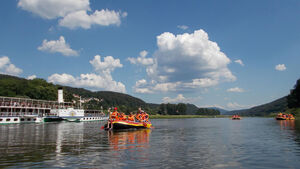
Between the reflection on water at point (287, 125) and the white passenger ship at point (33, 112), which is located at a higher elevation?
the white passenger ship at point (33, 112)

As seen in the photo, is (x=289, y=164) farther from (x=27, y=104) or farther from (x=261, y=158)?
(x=27, y=104)

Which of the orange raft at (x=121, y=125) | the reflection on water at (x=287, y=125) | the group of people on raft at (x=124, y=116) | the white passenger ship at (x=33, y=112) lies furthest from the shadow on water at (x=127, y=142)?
the white passenger ship at (x=33, y=112)

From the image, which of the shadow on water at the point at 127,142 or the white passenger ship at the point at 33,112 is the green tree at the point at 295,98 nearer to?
the white passenger ship at the point at 33,112

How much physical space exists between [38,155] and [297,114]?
150 m

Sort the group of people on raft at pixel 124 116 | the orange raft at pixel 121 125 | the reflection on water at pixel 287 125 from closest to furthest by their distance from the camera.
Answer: the orange raft at pixel 121 125, the group of people on raft at pixel 124 116, the reflection on water at pixel 287 125

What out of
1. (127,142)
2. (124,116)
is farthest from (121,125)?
(127,142)

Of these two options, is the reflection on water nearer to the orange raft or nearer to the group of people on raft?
the group of people on raft

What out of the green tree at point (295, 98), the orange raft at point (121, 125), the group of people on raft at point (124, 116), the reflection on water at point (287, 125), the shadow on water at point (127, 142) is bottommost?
the reflection on water at point (287, 125)

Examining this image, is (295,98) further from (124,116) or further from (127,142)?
(127,142)

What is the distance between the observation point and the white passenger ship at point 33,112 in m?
79.8

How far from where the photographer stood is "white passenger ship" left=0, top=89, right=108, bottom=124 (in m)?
79.8

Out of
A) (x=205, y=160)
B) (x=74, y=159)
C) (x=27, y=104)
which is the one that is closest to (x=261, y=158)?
(x=205, y=160)

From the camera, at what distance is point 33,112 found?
92.8m

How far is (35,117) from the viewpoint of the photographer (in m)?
86.8
